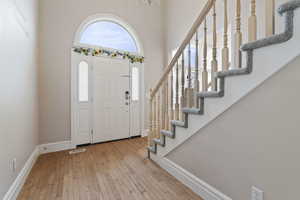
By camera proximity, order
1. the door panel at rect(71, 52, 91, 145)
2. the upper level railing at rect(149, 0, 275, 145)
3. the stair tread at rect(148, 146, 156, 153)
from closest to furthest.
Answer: the upper level railing at rect(149, 0, 275, 145) < the stair tread at rect(148, 146, 156, 153) < the door panel at rect(71, 52, 91, 145)

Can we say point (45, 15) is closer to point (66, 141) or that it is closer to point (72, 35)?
point (72, 35)

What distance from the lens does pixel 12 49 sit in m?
1.76

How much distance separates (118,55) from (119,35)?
0.54 m

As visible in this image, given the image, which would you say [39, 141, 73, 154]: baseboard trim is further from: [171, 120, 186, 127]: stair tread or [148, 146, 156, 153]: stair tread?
[171, 120, 186, 127]: stair tread

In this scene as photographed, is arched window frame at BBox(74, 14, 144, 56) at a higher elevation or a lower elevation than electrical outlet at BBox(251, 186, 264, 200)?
higher

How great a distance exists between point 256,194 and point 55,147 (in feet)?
10.9

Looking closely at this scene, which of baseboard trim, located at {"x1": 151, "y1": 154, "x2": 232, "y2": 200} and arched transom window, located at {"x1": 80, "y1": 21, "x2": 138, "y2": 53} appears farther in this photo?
arched transom window, located at {"x1": 80, "y1": 21, "x2": 138, "y2": 53}

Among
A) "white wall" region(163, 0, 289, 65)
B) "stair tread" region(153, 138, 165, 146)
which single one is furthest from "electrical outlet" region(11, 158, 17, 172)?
"white wall" region(163, 0, 289, 65)

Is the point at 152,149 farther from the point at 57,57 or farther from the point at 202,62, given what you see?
the point at 57,57

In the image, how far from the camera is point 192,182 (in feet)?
6.07

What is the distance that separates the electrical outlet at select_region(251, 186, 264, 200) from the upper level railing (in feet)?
2.92

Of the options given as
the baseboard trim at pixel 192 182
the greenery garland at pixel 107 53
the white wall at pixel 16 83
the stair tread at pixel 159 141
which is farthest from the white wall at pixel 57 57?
the baseboard trim at pixel 192 182

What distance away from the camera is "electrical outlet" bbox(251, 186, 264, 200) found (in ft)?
4.00

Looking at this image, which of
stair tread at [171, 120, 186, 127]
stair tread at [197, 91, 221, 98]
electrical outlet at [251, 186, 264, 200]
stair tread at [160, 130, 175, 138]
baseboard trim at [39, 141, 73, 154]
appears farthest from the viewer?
baseboard trim at [39, 141, 73, 154]
